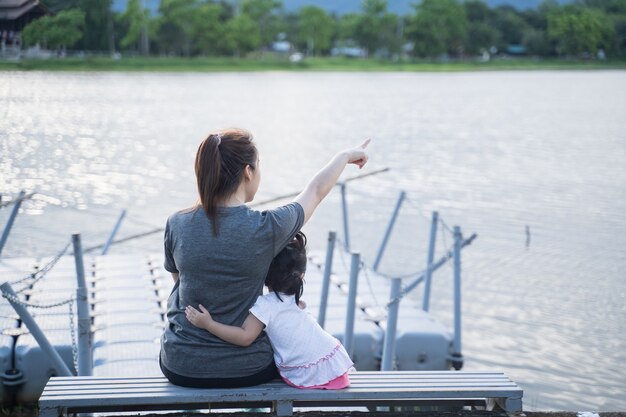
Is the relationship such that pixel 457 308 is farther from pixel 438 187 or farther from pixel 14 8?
pixel 438 187

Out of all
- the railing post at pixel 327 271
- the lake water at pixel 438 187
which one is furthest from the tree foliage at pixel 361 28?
the railing post at pixel 327 271

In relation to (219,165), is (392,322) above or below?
below

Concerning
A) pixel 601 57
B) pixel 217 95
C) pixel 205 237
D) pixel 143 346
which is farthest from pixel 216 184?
pixel 217 95

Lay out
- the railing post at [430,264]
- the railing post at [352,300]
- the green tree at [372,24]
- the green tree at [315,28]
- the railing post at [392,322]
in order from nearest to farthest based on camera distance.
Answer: the railing post at [392,322] < the railing post at [352,300] < the railing post at [430,264] < the green tree at [372,24] < the green tree at [315,28]

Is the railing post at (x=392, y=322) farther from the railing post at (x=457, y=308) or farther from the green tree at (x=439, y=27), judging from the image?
the green tree at (x=439, y=27)

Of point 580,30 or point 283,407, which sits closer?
point 283,407

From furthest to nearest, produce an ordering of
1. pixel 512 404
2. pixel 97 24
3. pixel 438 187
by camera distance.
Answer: pixel 438 187, pixel 97 24, pixel 512 404

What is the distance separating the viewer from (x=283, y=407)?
13.5 feet

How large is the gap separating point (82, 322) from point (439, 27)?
145 ft

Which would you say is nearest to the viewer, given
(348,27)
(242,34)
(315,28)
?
(242,34)

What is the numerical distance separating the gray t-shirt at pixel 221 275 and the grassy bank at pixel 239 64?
622 cm

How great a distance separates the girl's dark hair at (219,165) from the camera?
3830 millimetres

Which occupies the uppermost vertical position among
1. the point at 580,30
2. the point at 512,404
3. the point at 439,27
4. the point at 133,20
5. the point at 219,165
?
the point at 439,27

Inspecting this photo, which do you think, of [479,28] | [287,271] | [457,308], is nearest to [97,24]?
[457,308]
